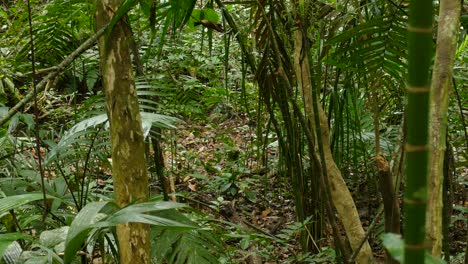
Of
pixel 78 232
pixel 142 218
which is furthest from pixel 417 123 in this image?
pixel 78 232

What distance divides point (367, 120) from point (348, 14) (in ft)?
4.86

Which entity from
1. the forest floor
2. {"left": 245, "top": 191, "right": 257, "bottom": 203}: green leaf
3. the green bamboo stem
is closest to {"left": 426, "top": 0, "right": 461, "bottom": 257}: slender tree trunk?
the green bamboo stem

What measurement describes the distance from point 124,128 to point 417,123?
3.39 ft

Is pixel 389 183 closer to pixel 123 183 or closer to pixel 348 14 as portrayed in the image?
pixel 348 14

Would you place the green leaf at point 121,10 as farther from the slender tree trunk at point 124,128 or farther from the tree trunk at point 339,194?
the tree trunk at point 339,194

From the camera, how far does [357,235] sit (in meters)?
1.74

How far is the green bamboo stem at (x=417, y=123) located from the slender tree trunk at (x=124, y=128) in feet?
3.30

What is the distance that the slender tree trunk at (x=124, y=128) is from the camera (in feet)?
4.40

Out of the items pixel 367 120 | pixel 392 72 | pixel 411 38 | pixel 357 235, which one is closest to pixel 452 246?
pixel 367 120

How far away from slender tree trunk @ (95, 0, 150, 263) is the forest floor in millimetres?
937

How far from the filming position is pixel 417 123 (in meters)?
0.39

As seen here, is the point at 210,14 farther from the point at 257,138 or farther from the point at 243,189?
the point at 243,189

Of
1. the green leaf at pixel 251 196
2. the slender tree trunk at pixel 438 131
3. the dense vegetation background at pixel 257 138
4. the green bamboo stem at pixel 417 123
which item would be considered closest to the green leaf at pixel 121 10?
the dense vegetation background at pixel 257 138

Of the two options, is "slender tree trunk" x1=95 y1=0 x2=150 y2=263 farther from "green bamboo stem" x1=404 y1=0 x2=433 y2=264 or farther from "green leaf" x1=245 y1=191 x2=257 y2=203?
"green leaf" x1=245 y1=191 x2=257 y2=203
